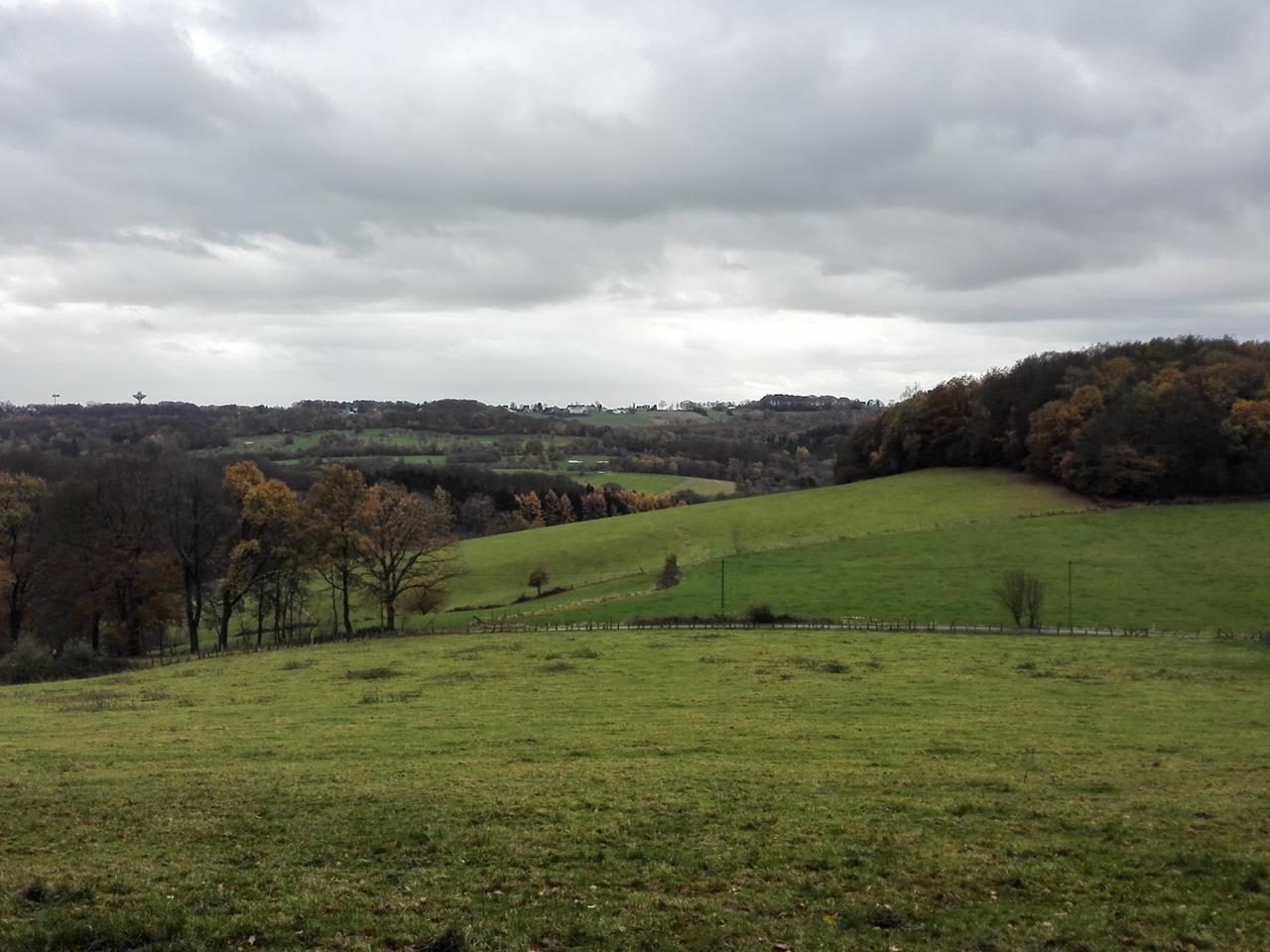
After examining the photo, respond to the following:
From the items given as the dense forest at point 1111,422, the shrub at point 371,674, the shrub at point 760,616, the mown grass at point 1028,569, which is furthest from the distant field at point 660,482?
the shrub at point 371,674

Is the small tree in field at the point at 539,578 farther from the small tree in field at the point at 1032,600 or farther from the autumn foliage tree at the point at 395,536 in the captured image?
the small tree in field at the point at 1032,600

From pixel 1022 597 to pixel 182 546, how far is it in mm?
55102

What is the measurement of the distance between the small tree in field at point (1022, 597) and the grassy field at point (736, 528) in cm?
2516

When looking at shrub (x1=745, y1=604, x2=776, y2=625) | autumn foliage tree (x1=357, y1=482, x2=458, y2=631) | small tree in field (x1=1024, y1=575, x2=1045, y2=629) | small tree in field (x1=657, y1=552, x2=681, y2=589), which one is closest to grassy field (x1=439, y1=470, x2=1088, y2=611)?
small tree in field (x1=657, y1=552, x2=681, y2=589)

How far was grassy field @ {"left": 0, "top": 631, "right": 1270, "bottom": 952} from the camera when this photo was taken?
11.1 meters

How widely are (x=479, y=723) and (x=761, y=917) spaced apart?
55.2 ft

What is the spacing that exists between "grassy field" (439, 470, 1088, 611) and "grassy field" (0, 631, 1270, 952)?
45404 mm

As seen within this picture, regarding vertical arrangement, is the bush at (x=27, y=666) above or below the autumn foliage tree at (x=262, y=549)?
below

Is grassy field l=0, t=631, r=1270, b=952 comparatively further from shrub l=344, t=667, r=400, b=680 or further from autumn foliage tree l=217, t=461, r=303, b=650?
autumn foliage tree l=217, t=461, r=303, b=650

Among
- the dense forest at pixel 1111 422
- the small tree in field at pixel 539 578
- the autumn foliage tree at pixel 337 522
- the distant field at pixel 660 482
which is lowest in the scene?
the small tree in field at pixel 539 578

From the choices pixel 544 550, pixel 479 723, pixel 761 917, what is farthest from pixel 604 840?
pixel 544 550

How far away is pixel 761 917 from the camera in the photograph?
1134 centimetres

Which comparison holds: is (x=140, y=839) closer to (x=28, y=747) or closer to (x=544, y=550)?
(x=28, y=747)

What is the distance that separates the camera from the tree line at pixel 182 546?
5800 centimetres
